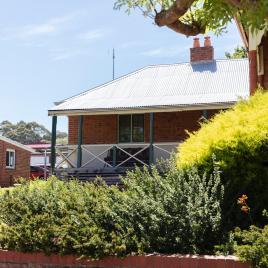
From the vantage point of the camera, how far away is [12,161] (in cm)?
4100

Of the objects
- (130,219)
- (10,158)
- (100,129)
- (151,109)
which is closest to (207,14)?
(130,219)

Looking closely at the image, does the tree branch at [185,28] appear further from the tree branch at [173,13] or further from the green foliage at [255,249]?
the green foliage at [255,249]

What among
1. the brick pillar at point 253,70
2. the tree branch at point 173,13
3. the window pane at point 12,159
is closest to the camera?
the tree branch at point 173,13

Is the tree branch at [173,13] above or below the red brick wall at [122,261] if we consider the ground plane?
above

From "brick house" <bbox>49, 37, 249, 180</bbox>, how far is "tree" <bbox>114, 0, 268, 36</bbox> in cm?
996

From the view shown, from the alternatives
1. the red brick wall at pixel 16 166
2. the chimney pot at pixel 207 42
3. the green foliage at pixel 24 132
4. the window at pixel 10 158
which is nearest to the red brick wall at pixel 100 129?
the chimney pot at pixel 207 42

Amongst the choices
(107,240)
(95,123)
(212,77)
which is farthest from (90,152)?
(107,240)

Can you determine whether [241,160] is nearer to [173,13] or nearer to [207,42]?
[173,13]

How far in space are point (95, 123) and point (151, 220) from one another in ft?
55.4

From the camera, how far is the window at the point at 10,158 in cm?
4031

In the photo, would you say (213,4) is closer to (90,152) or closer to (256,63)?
(256,63)

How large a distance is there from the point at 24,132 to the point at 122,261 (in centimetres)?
11934

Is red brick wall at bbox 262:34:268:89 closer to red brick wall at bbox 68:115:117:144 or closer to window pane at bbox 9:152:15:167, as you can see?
red brick wall at bbox 68:115:117:144

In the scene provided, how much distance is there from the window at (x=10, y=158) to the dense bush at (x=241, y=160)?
3549 centimetres
